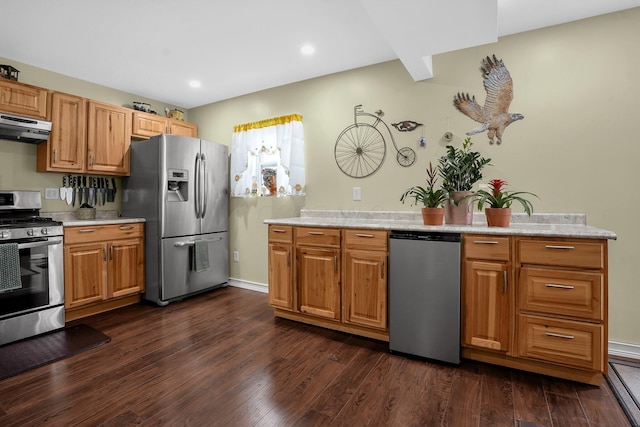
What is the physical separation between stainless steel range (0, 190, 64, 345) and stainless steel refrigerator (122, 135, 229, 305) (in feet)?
2.74

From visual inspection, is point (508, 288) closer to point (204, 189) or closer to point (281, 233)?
point (281, 233)

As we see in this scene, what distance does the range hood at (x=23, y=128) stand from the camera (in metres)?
2.78

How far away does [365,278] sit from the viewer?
2.57m

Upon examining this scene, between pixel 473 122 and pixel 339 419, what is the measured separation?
8.14 ft

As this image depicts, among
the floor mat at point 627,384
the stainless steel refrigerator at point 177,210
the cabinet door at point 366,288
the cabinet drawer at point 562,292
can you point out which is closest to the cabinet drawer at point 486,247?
the cabinet drawer at point 562,292

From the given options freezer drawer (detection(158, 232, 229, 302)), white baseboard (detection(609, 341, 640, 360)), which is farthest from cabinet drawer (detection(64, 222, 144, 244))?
white baseboard (detection(609, 341, 640, 360))

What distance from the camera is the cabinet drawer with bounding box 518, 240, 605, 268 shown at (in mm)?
1873

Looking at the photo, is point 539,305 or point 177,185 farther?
point 177,185

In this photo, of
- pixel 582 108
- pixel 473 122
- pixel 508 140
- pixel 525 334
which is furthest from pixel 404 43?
pixel 525 334

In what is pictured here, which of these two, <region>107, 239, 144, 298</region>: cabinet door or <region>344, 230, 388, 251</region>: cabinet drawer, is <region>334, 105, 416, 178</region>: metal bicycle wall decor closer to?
<region>344, 230, 388, 251</region>: cabinet drawer

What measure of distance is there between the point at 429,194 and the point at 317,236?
1007mm

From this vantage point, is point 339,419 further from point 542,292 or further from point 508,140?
point 508,140

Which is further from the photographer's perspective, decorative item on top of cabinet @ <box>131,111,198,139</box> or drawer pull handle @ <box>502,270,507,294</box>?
decorative item on top of cabinet @ <box>131,111,198,139</box>

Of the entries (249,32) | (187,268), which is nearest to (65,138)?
(187,268)
